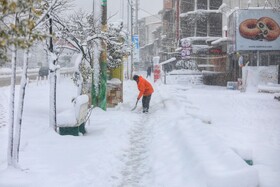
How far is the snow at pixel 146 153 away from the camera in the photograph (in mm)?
6031

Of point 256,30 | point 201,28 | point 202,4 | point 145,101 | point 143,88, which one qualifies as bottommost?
point 145,101

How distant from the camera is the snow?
603cm

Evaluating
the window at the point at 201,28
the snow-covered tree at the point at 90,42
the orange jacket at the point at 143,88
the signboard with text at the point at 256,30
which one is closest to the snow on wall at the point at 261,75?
the signboard with text at the point at 256,30

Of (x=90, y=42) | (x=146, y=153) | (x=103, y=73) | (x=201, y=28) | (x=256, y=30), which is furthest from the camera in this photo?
(x=201, y=28)

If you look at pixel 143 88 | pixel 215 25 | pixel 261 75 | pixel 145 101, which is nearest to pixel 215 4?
pixel 215 25

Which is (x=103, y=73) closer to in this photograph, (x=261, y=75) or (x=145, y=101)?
(x=145, y=101)

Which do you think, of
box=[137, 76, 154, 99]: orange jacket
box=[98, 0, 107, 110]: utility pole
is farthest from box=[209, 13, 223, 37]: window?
box=[98, 0, 107, 110]: utility pole

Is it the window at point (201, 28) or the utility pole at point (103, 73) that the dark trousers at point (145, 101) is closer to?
the utility pole at point (103, 73)

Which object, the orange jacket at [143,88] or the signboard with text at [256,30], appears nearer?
the orange jacket at [143,88]

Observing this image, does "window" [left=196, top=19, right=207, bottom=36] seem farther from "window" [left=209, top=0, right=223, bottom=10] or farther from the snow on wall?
the snow on wall

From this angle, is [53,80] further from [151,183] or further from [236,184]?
[236,184]

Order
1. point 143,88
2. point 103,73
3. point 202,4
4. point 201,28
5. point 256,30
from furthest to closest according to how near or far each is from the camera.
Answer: point 201,28 < point 202,4 < point 256,30 < point 103,73 < point 143,88

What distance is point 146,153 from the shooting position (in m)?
8.56

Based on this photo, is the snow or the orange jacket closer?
the snow
